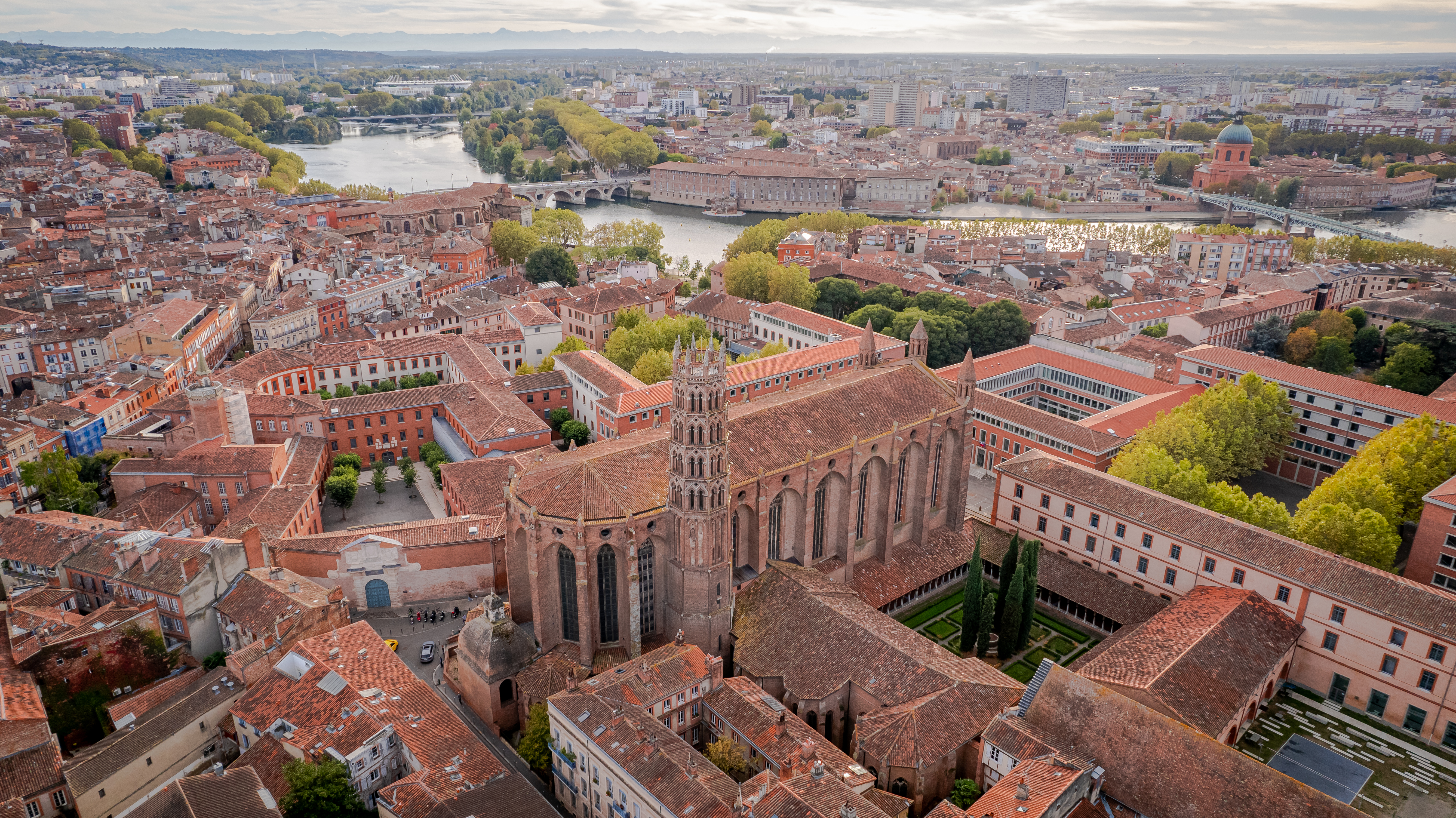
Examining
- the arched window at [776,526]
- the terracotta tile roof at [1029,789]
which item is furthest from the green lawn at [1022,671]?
the arched window at [776,526]

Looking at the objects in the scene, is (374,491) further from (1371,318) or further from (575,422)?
(1371,318)

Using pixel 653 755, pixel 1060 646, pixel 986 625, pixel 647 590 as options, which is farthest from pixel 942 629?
pixel 653 755

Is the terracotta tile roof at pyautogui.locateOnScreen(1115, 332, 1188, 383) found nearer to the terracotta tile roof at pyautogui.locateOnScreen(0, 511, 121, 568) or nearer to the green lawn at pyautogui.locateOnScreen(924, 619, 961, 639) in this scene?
the green lawn at pyautogui.locateOnScreen(924, 619, 961, 639)

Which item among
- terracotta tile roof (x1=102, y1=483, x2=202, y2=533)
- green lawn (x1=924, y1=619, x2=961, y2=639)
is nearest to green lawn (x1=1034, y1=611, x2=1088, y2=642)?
green lawn (x1=924, y1=619, x2=961, y2=639)

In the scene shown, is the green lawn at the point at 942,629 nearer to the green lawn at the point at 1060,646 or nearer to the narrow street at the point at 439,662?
the green lawn at the point at 1060,646

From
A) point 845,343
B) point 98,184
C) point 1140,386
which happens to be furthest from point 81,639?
point 98,184

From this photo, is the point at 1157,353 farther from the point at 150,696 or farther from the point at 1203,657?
the point at 150,696
